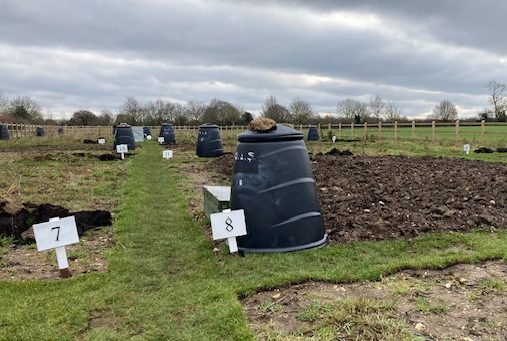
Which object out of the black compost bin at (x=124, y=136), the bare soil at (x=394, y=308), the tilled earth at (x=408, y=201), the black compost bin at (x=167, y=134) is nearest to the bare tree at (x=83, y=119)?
the black compost bin at (x=167, y=134)

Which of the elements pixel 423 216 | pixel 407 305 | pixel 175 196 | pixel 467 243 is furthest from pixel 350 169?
pixel 407 305

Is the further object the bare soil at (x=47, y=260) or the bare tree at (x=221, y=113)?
the bare tree at (x=221, y=113)

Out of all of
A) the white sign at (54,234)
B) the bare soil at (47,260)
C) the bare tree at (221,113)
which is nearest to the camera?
the white sign at (54,234)

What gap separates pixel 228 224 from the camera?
5453mm

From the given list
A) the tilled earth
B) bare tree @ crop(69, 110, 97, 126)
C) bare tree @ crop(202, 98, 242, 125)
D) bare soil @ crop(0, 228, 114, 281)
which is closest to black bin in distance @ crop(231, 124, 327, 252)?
the tilled earth

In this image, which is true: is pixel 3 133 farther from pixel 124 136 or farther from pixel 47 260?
pixel 47 260

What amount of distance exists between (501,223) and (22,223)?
22.0ft

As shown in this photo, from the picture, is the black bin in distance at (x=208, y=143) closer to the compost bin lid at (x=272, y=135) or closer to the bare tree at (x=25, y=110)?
the compost bin lid at (x=272, y=135)

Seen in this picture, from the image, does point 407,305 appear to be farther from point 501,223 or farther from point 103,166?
point 103,166

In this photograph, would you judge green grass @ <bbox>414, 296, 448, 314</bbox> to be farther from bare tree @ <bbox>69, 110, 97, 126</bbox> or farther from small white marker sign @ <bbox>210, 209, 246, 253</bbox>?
bare tree @ <bbox>69, 110, 97, 126</bbox>

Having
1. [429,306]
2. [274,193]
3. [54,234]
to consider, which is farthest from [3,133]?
[429,306]

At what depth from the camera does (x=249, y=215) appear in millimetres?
5609

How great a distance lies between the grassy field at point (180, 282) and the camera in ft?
12.5

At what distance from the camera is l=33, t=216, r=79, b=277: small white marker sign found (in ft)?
16.6
